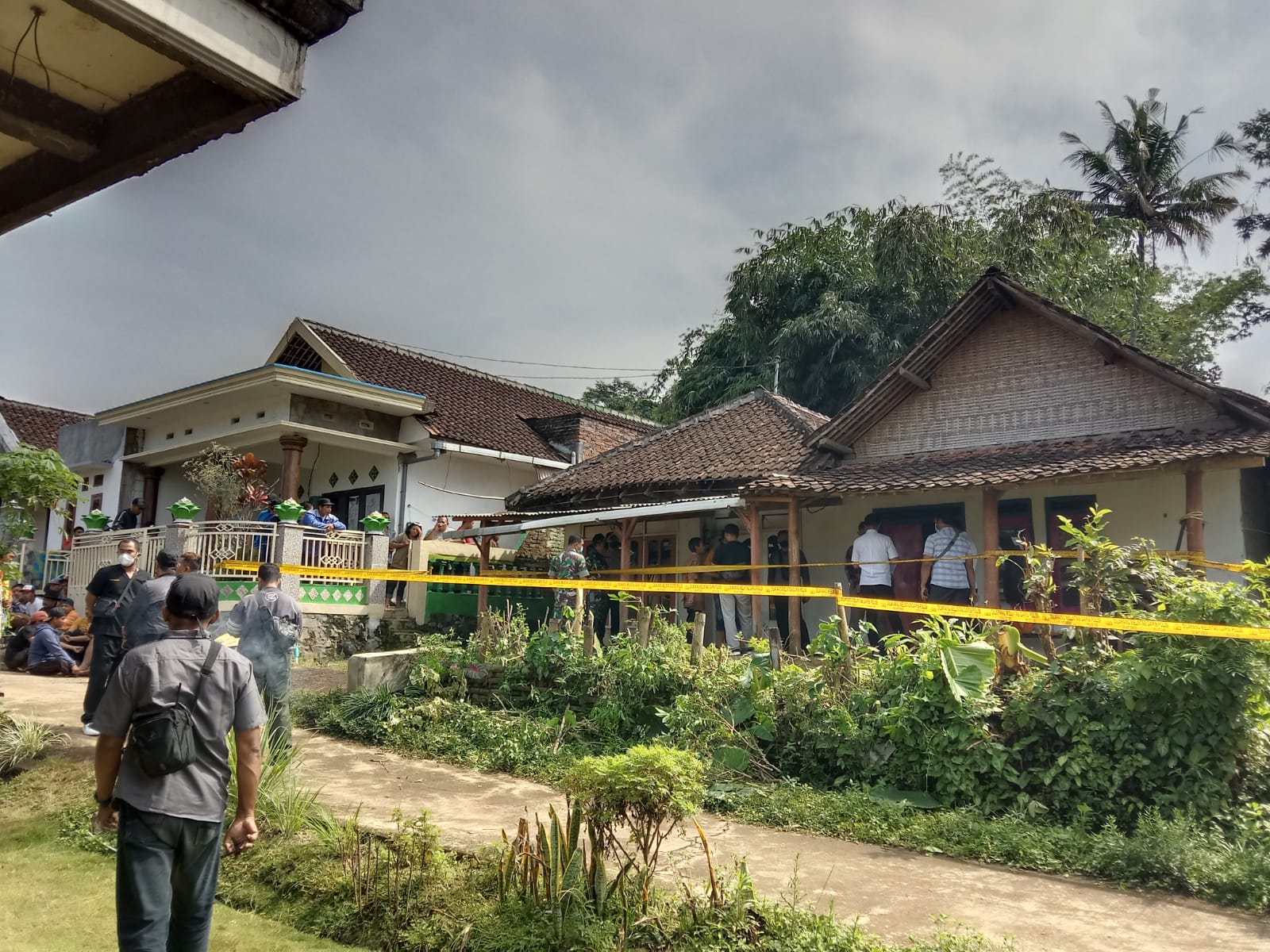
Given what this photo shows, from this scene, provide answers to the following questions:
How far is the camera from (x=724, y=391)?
25547 mm

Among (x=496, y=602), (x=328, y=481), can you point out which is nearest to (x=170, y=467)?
(x=328, y=481)

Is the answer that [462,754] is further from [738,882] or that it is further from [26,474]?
[26,474]

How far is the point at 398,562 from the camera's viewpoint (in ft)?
50.0

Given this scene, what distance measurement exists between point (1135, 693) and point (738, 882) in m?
3.30

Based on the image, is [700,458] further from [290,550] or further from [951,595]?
[290,550]

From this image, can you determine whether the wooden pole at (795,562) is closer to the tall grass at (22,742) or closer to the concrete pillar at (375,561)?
the concrete pillar at (375,561)

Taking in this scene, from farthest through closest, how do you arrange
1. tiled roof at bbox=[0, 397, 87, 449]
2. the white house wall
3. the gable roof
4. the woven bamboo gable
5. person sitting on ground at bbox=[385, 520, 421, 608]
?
tiled roof at bbox=[0, 397, 87, 449], person sitting on ground at bbox=[385, 520, 421, 608], the woven bamboo gable, the white house wall, the gable roof

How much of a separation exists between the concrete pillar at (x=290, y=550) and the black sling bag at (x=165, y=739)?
10555 mm

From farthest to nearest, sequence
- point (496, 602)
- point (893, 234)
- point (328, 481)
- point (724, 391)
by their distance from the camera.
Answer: point (724, 391), point (893, 234), point (328, 481), point (496, 602)

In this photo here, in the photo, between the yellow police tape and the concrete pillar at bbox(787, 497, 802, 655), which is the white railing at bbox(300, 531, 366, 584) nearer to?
the yellow police tape

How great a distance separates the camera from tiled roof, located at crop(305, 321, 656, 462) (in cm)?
1875

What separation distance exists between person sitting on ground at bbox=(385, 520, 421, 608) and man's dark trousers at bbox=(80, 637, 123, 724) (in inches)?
255

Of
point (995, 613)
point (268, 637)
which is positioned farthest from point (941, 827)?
point (268, 637)

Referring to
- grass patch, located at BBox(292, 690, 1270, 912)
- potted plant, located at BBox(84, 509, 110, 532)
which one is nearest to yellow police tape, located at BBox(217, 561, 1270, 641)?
grass patch, located at BBox(292, 690, 1270, 912)
